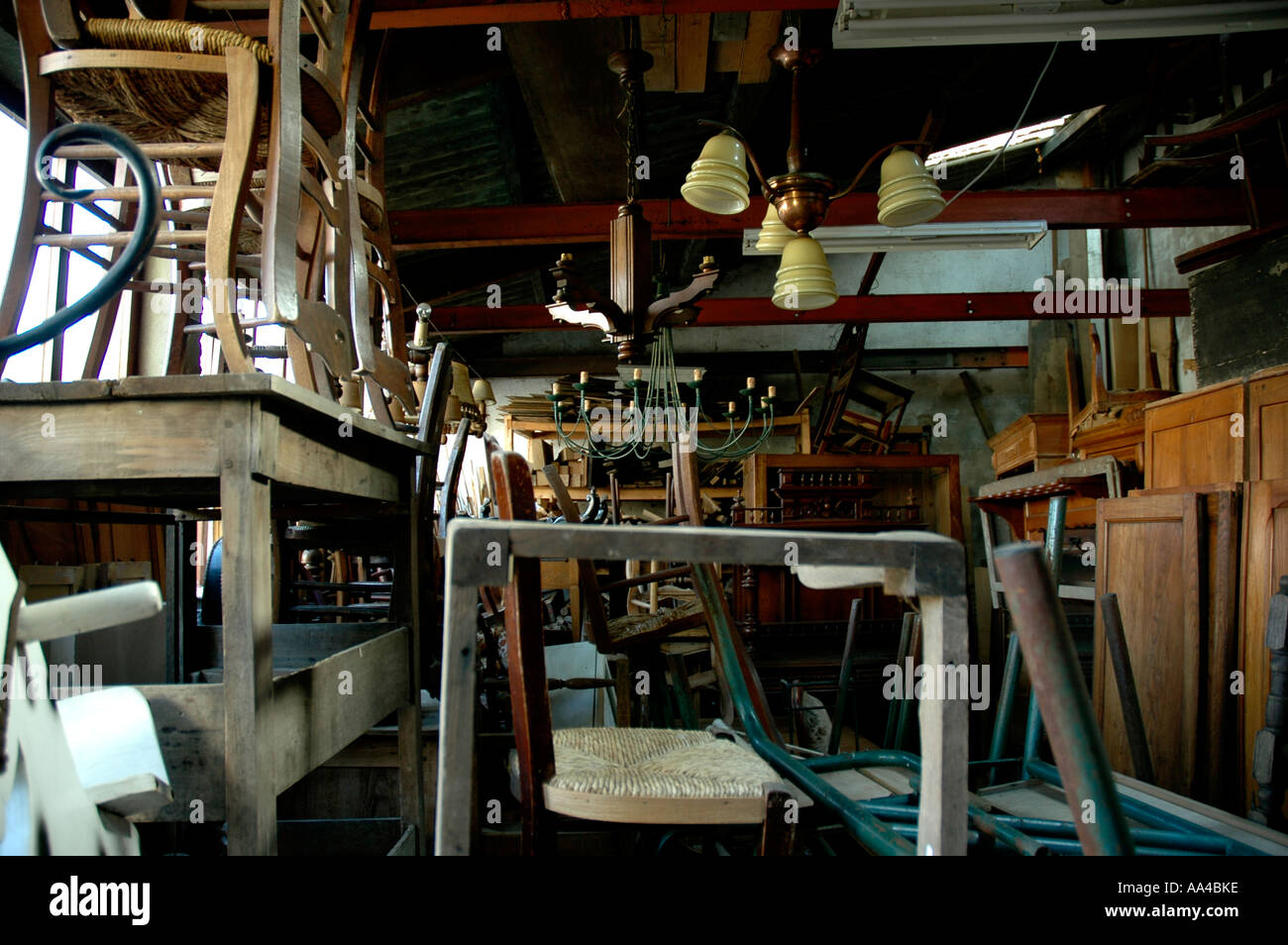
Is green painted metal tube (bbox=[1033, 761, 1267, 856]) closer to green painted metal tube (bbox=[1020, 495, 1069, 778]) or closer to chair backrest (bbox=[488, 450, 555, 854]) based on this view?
green painted metal tube (bbox=[1020, 495, 1069, 778])

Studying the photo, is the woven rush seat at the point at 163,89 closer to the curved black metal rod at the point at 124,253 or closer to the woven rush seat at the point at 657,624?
the curved black metal rod at the point at 124,253

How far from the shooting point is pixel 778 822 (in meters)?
1.07

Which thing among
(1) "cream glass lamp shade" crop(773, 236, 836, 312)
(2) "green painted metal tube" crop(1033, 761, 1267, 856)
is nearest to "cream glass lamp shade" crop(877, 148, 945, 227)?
(1) "cream glass lamp shade" crop(773, 236, 836, 312)

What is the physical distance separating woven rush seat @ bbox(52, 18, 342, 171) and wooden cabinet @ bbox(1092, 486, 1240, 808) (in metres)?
3.33

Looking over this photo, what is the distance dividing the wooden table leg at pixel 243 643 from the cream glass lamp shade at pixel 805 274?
107 inches

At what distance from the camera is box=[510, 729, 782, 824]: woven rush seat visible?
1.06m

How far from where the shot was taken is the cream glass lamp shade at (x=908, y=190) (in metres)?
3.25

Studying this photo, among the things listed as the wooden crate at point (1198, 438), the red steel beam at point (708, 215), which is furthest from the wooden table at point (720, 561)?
the red steel beam at point (708, 215)

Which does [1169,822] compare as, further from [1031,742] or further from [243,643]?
[243,643]

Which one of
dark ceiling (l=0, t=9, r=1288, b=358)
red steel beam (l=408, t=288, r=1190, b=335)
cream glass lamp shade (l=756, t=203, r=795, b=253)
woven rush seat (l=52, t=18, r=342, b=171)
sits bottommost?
woven rush seat (l=52, t=18, r=342, b=171)

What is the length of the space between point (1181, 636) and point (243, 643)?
3.23 m
